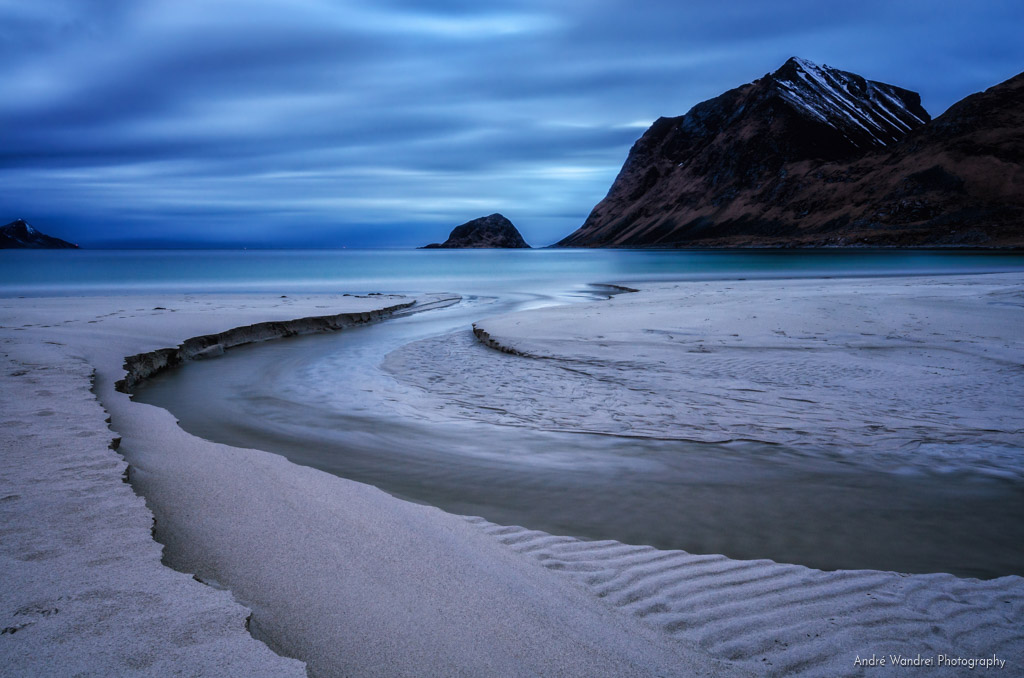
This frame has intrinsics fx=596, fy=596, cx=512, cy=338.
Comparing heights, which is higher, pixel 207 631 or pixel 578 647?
pixel 207 631

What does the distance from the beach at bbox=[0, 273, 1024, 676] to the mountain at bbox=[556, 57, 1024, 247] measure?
10429 cm

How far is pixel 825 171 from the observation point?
132 m

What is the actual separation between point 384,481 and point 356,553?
5.63 ft

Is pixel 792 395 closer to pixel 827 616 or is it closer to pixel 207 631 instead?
pixel 827 616

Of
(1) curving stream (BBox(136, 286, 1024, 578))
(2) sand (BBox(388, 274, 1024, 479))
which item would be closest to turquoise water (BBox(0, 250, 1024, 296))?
→ (2) sand (BBox(388, 274, 1024, 479))

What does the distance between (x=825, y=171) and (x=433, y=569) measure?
151m

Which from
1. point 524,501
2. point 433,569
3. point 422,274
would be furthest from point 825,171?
point 433,569

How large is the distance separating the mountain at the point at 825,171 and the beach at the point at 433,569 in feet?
342

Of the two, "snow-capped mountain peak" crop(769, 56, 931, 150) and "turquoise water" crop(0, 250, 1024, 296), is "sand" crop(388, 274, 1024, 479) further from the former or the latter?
"snow-capped mountain peak" crop(769, 56, 931, 150)

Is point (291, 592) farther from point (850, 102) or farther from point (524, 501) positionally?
point (850, 102)

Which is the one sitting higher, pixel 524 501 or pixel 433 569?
pixel 433 569

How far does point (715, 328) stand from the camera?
466 inches

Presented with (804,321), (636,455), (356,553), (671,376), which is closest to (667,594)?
(356,553)

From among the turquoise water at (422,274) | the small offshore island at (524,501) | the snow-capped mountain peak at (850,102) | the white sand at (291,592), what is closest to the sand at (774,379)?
the small offshore island at (524,501)
